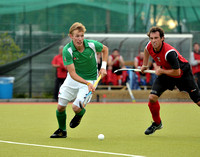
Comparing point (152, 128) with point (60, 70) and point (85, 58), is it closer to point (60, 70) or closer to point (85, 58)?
point (85, 58)

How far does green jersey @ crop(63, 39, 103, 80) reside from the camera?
7219 millimetres

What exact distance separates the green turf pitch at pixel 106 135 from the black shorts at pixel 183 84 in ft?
2.18

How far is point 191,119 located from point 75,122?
3.48 m

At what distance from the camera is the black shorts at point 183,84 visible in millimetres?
7406

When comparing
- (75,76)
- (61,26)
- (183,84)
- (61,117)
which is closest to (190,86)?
(183,84)

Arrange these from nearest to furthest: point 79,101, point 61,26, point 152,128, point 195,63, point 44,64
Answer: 1. point 79,101
2. point 152,128
3. point 195,63
4. point 44,64
5. point 61,26

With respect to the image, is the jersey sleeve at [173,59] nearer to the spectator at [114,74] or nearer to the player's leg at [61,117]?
the player's leg at [61,117]

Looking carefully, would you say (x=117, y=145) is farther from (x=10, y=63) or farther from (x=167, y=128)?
(x=10, y=63)

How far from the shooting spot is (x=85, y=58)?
738 cm

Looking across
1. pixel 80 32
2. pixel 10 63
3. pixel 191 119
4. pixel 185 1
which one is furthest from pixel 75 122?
pixel 185 1

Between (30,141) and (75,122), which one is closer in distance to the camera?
(30,141)

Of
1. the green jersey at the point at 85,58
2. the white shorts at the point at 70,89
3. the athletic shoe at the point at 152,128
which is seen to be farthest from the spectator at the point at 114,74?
the white shorts at the point at 70,89

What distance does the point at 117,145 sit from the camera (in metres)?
6.46

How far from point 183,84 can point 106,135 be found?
4.66 ft
